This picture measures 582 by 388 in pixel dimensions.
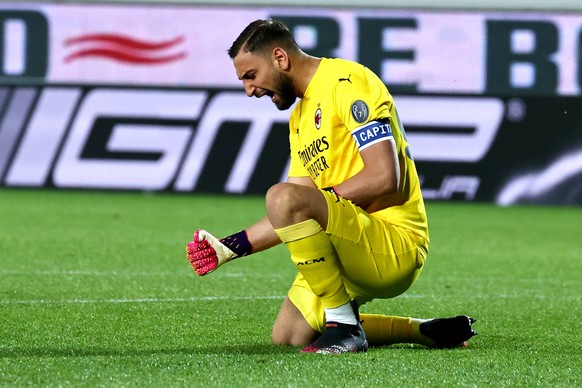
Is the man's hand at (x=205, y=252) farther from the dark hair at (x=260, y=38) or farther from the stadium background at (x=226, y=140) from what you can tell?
the stadium background at (x=226, y=140)

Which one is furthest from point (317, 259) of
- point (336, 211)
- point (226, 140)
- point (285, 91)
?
point (226, 140)

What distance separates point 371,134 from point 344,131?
253mm

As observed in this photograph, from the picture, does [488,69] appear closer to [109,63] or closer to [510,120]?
[510,120]

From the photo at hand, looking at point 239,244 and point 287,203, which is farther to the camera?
point 239,244

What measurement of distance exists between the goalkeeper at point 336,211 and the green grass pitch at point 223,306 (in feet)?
0.47

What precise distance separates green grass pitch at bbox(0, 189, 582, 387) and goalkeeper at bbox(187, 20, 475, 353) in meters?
0.14

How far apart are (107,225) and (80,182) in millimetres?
4369

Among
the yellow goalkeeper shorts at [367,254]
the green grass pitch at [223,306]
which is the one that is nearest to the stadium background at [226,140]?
the green grass pitch at [223,306]

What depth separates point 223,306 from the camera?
6.57 m

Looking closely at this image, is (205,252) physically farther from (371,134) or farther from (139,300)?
(139,300)

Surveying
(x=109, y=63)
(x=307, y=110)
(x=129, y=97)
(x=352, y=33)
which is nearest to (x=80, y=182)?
(x=129, y=97)

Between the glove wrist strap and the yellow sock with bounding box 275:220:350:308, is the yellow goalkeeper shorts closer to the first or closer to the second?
the yellow sock with bounding box 275:220:350:308

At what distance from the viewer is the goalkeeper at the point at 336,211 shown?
4789 millimetres

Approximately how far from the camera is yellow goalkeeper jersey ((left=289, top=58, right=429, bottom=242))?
4.96 meters
